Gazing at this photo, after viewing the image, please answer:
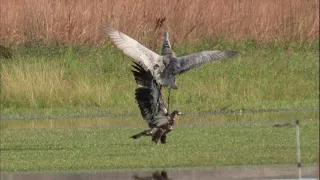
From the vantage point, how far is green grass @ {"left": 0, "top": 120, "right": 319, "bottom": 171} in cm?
1124

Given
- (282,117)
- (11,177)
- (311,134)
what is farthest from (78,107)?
(11,177)

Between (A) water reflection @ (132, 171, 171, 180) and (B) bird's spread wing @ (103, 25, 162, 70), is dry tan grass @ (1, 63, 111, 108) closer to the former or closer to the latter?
(B) bird's spread wing @ (103, 25, 162, 70)

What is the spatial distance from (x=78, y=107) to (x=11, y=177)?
6014 millimetres

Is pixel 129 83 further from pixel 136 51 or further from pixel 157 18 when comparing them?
pixel 136 51

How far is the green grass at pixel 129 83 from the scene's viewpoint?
16.6m

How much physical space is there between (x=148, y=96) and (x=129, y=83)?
528cm

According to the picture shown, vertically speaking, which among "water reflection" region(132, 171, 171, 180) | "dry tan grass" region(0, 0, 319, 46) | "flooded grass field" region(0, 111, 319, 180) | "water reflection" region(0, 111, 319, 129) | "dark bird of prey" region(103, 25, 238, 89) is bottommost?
"water reflection" region(132, 171, 171, 180)

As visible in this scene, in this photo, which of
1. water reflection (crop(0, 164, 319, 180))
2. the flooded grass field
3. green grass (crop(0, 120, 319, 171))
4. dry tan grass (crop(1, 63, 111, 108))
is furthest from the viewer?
dry tan grass (crop(1, 63, 111, 108))

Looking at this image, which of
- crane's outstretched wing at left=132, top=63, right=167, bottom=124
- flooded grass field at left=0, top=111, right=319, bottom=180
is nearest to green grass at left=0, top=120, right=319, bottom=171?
flooded grass field at left=0, top=111, right=319, bottom=180

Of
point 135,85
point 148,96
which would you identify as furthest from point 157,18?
point 148,96

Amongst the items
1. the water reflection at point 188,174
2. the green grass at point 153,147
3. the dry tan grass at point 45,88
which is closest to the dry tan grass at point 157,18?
the dry tan grass at point 45,88

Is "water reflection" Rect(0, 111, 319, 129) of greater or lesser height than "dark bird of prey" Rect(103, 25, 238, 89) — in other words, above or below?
below

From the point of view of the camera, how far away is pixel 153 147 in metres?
12.3

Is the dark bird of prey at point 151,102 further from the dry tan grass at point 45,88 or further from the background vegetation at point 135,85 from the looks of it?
the dry tan grass at point 45,88
